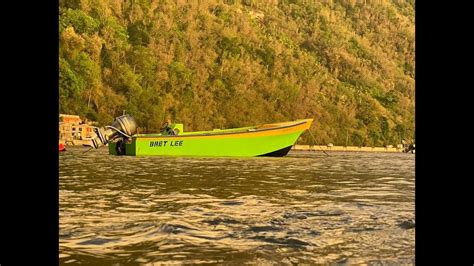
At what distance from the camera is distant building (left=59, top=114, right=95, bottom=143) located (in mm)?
55859

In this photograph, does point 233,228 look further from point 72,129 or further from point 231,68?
point 231,68

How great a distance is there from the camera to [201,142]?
103 ft

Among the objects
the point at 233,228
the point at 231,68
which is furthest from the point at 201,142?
the point at 231,68

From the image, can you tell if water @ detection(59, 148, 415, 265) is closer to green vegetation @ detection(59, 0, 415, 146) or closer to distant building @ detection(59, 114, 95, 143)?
distant building @ detection(59, 114, 95, 143)

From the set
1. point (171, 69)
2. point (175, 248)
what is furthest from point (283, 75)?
point (175, 248)

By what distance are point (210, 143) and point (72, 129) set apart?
1244 inches

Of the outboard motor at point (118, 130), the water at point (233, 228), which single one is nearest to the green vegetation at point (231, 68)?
the outboard motor at point (118, 130)

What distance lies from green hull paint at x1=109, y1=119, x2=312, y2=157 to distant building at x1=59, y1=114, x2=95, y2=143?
25587mm

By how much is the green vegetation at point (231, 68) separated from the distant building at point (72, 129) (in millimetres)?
8060

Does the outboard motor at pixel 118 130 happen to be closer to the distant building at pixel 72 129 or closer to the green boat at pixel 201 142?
the green boat at pixel 201 142

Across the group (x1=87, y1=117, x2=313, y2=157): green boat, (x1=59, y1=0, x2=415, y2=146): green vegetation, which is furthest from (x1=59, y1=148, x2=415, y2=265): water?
(x1=59, y1=0, x2=415, y2=146): green vegetation
